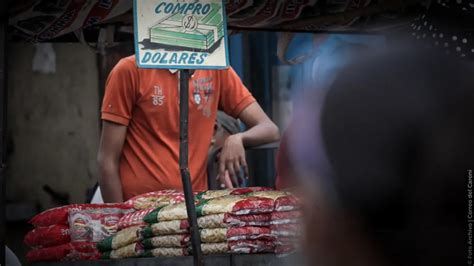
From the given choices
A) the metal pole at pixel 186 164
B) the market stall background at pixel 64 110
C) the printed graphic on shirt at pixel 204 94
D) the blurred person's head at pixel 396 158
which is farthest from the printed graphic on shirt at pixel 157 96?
the market stall background at pixel 64 110

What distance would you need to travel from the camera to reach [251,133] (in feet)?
13.5

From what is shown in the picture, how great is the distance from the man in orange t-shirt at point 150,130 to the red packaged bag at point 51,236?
0.65 meters

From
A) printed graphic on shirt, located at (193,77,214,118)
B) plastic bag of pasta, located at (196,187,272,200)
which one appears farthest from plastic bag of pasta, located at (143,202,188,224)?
printed graphic on shirt, located at (193,77,214,118)

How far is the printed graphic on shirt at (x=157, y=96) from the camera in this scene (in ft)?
13.1

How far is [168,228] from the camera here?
3223 millimetres

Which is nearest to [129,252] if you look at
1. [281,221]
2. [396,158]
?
[281,221]

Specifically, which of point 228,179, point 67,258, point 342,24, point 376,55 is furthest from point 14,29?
point 376,55

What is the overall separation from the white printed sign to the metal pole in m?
0.07

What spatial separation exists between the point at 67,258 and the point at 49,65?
503 cm

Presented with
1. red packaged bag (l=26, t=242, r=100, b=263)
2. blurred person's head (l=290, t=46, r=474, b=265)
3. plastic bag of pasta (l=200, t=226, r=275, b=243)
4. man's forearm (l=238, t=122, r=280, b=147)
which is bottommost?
red packaged bag (l=26, t=242, r=100, b=263)

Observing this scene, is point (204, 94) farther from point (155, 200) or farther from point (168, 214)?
point (168, 214)

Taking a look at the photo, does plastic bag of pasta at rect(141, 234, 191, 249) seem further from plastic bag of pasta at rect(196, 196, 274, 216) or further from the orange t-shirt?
the orange t-shirt

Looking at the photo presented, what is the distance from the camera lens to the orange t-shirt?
157 inches

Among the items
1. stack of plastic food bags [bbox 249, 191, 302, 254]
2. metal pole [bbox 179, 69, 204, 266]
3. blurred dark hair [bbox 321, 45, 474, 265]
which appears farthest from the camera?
stack of plastic food bags [bbox 249, 191, 302, 254]
